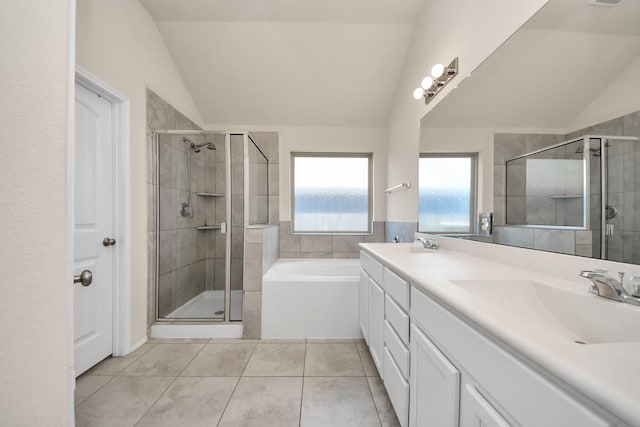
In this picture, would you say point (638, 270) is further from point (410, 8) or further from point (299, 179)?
point (299, 179)

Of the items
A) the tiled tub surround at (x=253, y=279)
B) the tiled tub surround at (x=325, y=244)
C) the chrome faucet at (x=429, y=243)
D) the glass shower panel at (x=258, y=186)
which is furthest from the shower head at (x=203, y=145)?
the chrome faucet at (x=429, y=243)

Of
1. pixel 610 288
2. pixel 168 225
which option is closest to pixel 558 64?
pixel 610 288

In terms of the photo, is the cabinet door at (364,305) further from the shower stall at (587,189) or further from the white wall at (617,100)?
the white wall at (617,100)

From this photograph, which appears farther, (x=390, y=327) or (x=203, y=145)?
(x=203, y=145)

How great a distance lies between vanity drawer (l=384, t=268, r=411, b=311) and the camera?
1.09 m

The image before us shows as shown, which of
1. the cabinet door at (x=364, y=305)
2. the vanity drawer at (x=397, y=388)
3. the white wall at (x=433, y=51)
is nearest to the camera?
the vanity drawer at (x=397, y=388)

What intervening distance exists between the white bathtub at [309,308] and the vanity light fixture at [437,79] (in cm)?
159

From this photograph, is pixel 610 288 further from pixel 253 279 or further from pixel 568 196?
pixel 253 279

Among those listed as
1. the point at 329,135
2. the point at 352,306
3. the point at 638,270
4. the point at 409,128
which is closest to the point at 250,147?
the point at 329,135

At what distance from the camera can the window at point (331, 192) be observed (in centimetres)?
338

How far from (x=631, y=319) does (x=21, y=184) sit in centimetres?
144

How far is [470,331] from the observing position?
65cm

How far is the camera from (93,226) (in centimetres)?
175

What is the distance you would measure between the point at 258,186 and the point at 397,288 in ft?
6.60
